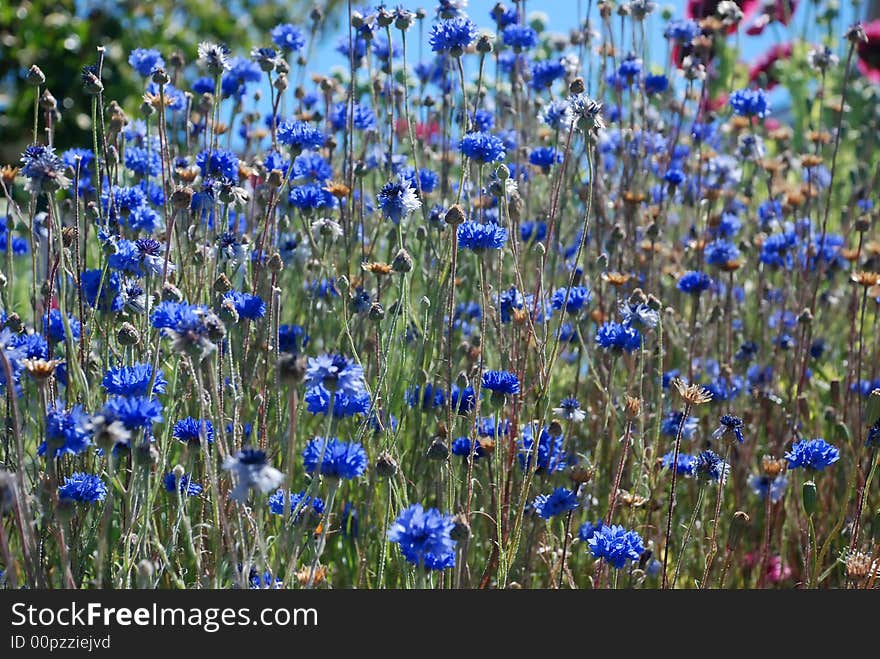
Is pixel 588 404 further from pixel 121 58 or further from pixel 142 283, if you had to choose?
pixel 121 58

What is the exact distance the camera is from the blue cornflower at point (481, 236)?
207cm

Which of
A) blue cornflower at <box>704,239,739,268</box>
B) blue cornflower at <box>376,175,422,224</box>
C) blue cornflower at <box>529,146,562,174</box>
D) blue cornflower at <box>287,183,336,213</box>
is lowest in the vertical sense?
blue cornflower at <box>376,175,422,224</box>

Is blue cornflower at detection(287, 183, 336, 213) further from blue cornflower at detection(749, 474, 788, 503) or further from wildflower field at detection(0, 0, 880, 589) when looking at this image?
blue cornflower at detection(749, 474, 788, 503)

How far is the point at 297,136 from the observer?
2.36 metres

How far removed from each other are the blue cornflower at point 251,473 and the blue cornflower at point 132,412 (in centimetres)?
19

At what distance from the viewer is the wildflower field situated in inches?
70.9

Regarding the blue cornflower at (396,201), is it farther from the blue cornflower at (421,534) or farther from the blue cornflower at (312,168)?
the blue cornflower at (421,534)

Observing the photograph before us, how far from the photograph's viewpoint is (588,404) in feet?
9.75

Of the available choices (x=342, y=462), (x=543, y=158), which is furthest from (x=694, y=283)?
(x=342, y=462)

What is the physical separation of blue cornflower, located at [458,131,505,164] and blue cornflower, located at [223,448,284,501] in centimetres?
97

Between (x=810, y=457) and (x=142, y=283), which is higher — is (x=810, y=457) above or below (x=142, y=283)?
below

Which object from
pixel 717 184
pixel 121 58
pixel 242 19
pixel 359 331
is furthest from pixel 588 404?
pixel 242 19

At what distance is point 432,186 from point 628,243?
63cm

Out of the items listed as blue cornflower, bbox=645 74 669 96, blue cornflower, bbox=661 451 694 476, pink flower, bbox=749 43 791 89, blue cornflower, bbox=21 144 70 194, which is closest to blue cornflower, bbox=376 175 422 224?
blue cornflower, bbox=21 144 70 194
